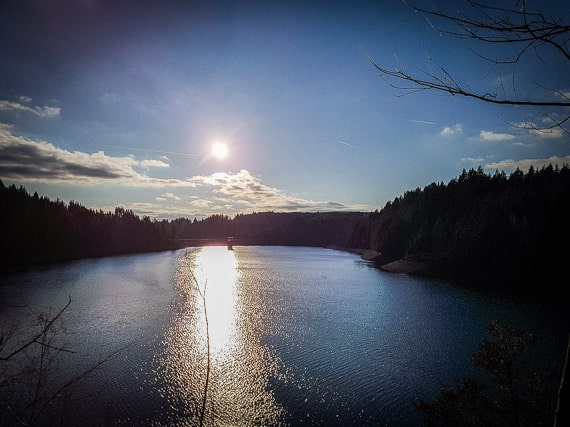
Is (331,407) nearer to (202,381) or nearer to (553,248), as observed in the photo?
(202,381)

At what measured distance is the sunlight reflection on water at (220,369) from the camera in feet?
61.3

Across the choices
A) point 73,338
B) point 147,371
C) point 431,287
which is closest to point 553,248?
point 431,287

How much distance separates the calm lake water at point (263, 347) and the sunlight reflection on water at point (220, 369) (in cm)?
11

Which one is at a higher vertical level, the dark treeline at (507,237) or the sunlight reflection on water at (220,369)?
the dark treeline at (507,237)

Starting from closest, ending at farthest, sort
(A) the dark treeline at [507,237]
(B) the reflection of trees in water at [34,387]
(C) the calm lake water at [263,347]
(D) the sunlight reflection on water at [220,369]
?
(B) the reflection of trees in water at [34,387] → (D) the sunlight reflection on water at [220,369] → (C) the calm lake water at [263,347] → (A) the dark treeline at [507,237]

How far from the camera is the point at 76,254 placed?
101 m

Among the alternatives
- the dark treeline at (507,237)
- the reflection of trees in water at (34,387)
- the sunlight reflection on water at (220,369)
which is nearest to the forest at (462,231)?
the dark treeline at (507,237)

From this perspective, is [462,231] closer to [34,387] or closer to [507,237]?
[507,237]

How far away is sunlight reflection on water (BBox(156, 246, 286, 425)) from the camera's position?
1867 centimetres

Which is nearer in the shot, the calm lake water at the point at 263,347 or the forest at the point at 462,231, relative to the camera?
the calm lake water at the point at 263,347

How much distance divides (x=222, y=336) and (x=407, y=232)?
298 ft

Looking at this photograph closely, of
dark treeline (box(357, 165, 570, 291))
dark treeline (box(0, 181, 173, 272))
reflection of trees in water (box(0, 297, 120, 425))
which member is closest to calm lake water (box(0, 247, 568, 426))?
reflection of trees in water (box(0, 297, 120, 425))

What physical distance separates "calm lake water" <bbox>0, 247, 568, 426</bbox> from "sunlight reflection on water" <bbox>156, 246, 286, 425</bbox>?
0.11 metres

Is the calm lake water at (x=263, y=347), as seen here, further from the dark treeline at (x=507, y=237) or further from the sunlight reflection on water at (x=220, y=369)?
the dark treeline at (x=507, y=237)
